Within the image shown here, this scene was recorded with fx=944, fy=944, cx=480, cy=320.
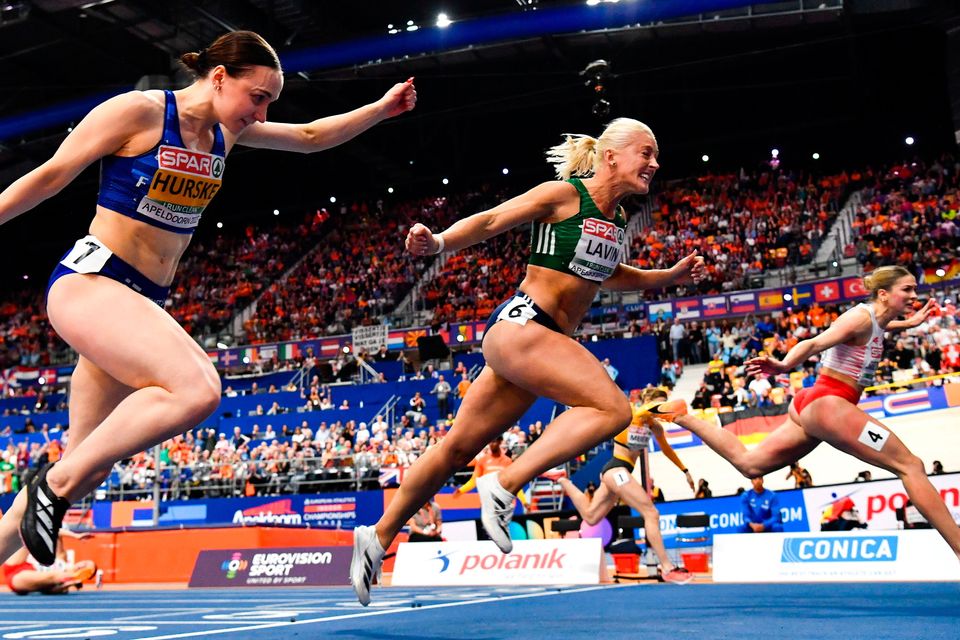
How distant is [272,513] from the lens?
20812mm

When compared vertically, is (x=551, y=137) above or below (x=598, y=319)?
above

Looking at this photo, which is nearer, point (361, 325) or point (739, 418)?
point (739, 418)

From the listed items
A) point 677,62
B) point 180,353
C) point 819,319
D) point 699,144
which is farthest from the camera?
point 699,144

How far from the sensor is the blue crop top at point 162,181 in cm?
362

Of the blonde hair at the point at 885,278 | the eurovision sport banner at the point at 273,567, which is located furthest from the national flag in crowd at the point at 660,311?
the blonde hair at the point at 885,278

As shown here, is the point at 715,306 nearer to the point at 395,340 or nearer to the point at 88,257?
the point at 395,340

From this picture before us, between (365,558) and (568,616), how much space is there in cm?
145

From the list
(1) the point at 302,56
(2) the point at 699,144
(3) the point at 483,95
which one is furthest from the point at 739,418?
(2) the point at 699,144

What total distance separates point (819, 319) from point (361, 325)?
15.6 meters

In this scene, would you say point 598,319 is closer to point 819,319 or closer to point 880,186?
point 819,319

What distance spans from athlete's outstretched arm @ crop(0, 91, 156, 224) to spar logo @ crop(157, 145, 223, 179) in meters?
0.13

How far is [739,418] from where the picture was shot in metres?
18.8

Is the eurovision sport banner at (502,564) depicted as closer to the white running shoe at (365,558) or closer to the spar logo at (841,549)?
the spar logo at (841,549)

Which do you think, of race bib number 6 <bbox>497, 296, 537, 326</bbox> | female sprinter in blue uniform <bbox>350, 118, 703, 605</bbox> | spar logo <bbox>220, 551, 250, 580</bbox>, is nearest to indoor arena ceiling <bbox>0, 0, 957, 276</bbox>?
spar logo <bbox>220, 551, 250, 580</bbox>
